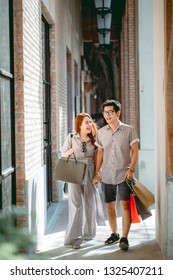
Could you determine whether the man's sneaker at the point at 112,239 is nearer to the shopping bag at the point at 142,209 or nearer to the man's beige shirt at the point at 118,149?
the shopping bag at the point at 142,209

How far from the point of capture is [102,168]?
615 cm

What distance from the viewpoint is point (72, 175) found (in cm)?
596

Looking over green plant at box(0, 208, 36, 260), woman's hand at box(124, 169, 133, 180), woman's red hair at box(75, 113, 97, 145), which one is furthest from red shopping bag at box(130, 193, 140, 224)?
green plant at box(0, 208, 36, 260)

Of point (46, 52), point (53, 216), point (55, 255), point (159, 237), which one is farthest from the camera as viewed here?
point (46, 52)

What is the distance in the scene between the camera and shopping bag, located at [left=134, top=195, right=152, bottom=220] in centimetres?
595

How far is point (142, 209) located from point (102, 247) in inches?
30.1

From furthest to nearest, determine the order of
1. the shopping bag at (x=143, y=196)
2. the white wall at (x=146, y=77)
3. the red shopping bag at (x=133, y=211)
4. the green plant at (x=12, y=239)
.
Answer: the white wall at (x=146, y=77) → the red shopping bag at (x=133, y=211) → the shopping bag at (x=143, y=196) → the green plant at (x=12, y=239)

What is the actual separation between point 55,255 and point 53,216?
2.53m

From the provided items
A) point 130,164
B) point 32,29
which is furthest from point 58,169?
point 32,29

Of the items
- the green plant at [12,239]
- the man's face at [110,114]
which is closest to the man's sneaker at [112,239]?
the man's face at [110,114]

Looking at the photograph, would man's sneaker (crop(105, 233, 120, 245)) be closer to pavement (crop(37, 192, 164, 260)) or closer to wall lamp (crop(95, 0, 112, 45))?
pavement (crop(37, 192, 164, 260))

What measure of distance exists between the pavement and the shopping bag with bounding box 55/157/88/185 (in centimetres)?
92

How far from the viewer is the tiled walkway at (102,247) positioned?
5742mm

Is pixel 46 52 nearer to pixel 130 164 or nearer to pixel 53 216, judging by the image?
pixel 53 216
